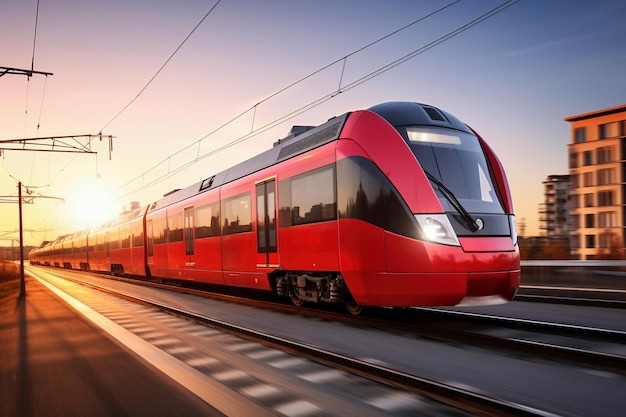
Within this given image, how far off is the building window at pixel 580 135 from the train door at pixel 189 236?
73.0m

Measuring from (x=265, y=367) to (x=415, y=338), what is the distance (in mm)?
2395

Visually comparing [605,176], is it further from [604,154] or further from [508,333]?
[508,333]

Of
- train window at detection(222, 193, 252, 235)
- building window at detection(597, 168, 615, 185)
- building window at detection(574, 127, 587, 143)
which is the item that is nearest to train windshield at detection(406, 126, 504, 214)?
train window at detection(222, 193, 252, 235)

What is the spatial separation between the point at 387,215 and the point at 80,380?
4.51m

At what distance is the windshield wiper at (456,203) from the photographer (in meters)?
7.73

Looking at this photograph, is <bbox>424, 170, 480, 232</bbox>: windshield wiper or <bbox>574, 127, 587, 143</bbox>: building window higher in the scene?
<bbox>574, 127, 587, 143</bbox>: building window

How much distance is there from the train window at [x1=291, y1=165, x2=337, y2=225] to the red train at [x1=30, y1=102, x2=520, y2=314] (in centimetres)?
2

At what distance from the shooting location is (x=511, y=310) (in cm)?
1000

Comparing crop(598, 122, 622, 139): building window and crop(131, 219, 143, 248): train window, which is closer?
crop(131, 219, 143, 248): train window

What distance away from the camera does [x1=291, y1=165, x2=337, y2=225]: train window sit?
29.7 ft

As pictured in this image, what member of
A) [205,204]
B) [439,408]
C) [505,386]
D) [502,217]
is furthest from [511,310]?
[205,204]

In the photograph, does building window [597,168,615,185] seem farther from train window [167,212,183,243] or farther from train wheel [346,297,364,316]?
train wheel [346,297,364,316]

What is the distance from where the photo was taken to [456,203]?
7824mm

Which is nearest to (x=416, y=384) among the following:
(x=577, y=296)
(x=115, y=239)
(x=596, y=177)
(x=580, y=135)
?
(x=577, y=296)
